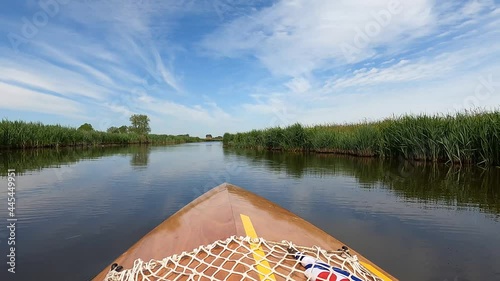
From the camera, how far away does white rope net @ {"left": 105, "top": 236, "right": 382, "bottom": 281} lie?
1280 mm

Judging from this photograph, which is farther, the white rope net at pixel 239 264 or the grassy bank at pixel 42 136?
the grassy bank at pixel 42 136

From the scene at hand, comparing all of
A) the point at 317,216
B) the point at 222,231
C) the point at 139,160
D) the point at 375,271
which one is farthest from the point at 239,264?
the point at 139,160

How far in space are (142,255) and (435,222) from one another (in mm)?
3383

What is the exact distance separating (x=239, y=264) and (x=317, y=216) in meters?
2.61

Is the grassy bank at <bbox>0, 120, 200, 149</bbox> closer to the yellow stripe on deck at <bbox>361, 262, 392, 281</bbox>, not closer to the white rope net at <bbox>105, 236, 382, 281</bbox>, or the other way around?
the white rope net at <bbox>105, 236, 382, 281</bbox>

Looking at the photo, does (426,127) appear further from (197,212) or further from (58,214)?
(58,214)

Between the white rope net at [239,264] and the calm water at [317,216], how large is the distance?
3.38 feet

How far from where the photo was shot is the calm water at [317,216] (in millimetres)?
2375

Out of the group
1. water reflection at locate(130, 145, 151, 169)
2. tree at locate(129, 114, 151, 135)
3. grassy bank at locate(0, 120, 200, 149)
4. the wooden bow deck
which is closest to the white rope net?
the wooden bow deck

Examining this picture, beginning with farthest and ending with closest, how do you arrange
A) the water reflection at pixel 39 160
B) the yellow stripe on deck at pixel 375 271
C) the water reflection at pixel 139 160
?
1. the water reflection at pixel 139 160
2. the water reflection at pixel 39 160
3. the yellow stripe on deck at pixel 375 271

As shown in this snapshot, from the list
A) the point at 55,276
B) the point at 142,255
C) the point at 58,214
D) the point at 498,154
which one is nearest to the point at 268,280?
the point at 142,255

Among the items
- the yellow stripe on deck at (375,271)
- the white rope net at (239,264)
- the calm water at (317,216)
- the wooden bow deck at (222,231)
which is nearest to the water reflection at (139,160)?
the calm water at (317,216)

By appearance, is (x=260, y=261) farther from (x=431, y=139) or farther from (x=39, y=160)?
(x=39, y=160)

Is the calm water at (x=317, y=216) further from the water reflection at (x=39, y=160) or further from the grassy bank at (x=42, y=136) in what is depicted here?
the grassy bank at (x=42, y=136)
